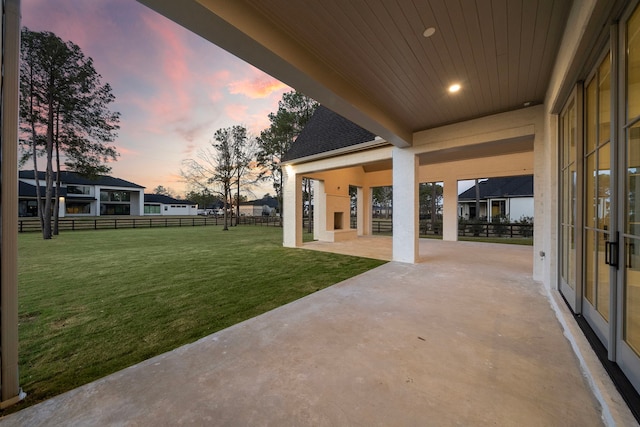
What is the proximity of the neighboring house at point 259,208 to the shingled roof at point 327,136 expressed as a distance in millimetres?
41569

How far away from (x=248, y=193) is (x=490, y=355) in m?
22.6

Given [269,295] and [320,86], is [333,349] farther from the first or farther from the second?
[320,86]

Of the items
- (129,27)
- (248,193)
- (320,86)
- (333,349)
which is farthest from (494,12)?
(248,193)

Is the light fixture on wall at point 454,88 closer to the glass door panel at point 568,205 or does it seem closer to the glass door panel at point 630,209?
the glass door panel at point 568,205

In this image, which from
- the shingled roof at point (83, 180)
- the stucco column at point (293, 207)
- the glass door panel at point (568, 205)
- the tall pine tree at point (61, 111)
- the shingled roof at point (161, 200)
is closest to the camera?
the glass door panel at point (568, 205)

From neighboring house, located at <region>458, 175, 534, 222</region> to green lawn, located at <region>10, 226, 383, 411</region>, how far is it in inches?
793

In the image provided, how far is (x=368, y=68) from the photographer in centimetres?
335

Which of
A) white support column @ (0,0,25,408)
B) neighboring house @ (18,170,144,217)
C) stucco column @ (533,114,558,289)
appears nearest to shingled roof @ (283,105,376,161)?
stucco column @ (533,114,558,289)

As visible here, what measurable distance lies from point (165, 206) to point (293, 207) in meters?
40.9

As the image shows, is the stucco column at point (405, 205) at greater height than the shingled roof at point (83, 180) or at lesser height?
lesser

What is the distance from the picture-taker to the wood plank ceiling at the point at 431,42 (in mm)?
2344

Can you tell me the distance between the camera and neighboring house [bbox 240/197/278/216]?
53069mm

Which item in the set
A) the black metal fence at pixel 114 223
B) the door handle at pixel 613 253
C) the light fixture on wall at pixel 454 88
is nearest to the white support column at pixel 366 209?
the light fixture on wall at pixel 454 88

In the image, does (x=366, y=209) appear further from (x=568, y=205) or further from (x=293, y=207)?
(x=568, y=205)
